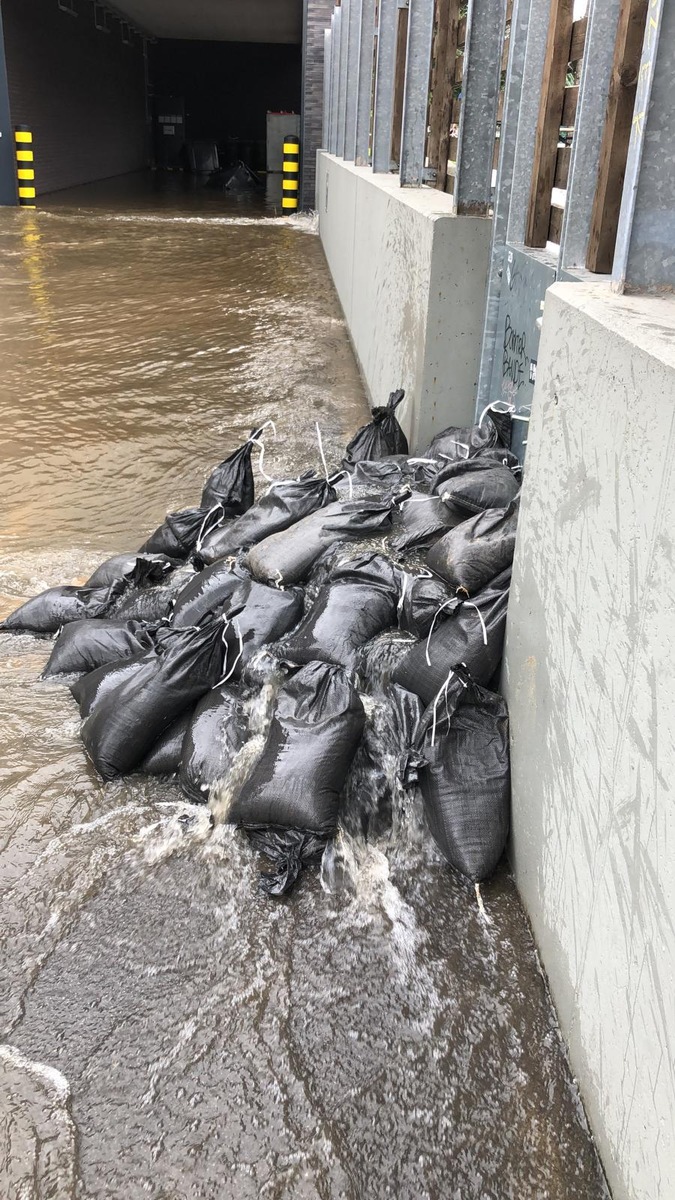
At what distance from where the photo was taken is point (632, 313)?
1.76 m

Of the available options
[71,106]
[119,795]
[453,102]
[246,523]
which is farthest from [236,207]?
[119,795]

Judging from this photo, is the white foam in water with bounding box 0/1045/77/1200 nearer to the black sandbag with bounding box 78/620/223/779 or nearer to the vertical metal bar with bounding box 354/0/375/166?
the black sandbag with bounding box 78/620/223/779

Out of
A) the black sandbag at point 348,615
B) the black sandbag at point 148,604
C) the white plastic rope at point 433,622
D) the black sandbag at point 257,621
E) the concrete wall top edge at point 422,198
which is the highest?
the concrete wall top edge at point 422,198

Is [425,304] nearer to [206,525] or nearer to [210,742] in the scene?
[206,525]

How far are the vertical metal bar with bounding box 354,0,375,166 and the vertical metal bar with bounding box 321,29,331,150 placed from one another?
7.36 metres

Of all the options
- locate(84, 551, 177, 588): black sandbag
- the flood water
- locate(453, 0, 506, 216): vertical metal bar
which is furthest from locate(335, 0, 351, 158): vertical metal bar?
the flood water

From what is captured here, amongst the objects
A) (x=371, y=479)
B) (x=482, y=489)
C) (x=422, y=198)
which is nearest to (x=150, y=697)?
(x=482, y=489)

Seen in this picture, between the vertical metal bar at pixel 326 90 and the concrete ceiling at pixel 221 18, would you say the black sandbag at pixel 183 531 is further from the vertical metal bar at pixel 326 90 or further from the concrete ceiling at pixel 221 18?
the concrete ceiling at pixel 221 18

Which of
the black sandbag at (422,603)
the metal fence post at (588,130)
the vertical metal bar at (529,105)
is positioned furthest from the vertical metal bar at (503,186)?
the black sandbag at (422,603)

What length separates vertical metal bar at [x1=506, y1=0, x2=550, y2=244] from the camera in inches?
130

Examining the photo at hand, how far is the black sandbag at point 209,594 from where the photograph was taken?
3.21 meters

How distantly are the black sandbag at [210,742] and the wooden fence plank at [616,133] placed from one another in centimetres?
173

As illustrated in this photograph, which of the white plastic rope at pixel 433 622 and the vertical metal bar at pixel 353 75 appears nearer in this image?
the white plastic rope at pixel 433 622

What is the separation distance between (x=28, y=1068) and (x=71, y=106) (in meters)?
23.2
